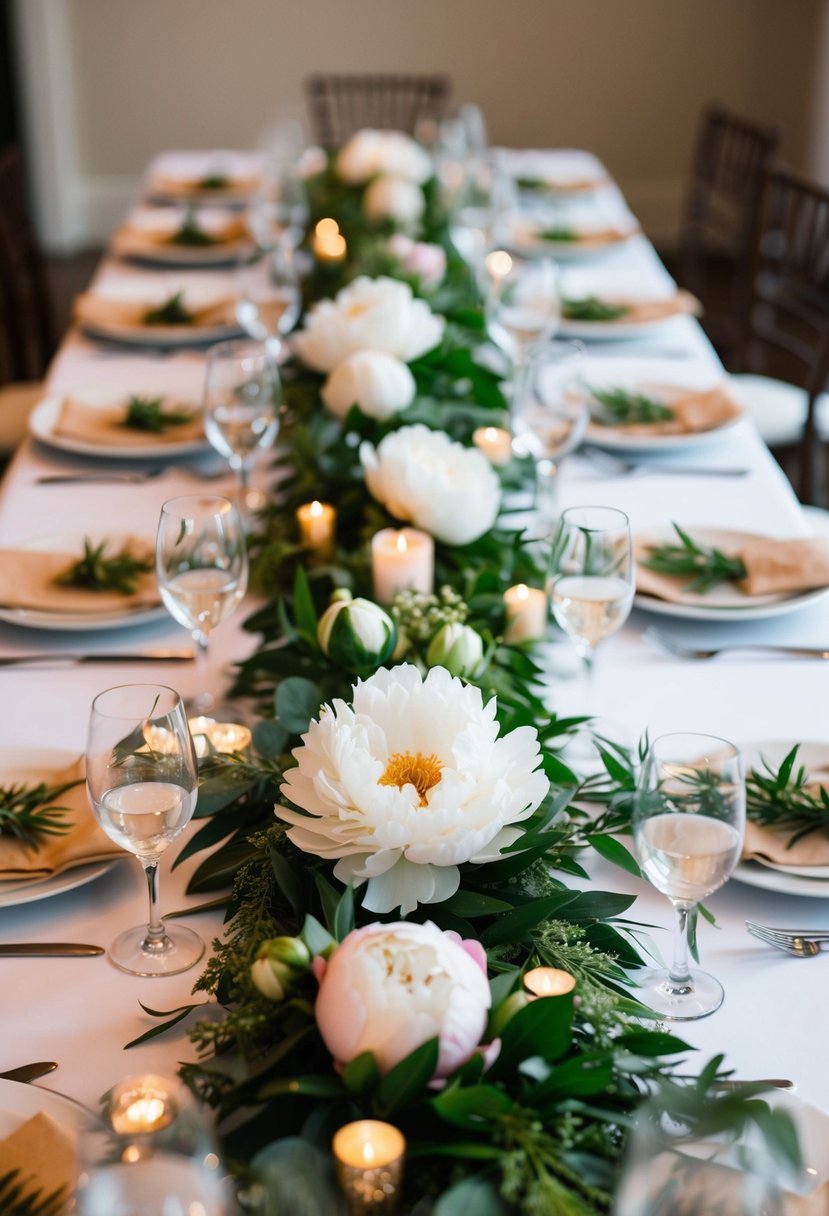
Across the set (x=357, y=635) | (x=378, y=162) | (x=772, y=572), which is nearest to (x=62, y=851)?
(x=357, y=635)

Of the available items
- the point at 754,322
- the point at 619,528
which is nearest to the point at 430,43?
the point at 754,322

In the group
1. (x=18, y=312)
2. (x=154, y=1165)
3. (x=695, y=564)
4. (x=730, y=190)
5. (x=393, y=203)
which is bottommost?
(x=18, y=312)

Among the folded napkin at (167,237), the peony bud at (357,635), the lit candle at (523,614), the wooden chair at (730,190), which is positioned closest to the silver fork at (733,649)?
the lit candle at (523,614)

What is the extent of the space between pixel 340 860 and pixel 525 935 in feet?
0.44

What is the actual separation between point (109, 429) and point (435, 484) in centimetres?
87

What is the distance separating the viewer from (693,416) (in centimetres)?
213

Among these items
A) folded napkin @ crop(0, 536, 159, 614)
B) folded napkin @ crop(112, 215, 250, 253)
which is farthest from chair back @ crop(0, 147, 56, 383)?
folded napkin @ crop(0, 536, 159, 614)

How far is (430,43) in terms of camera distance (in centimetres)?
620

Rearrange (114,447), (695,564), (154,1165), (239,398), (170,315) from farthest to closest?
(170,315) → (114,447) → (239,398) → (695,564) → (154,1165)

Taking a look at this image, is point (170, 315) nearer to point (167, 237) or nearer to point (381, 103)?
point (167, 237)

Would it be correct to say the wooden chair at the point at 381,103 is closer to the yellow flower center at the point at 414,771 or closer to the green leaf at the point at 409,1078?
the yellow flower center at the point at 414,771

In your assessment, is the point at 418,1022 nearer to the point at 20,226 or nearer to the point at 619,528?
the point at 619,528

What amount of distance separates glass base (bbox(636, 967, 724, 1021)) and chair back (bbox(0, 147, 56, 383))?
2676mm

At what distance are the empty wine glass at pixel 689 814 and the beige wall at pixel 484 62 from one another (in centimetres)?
580
